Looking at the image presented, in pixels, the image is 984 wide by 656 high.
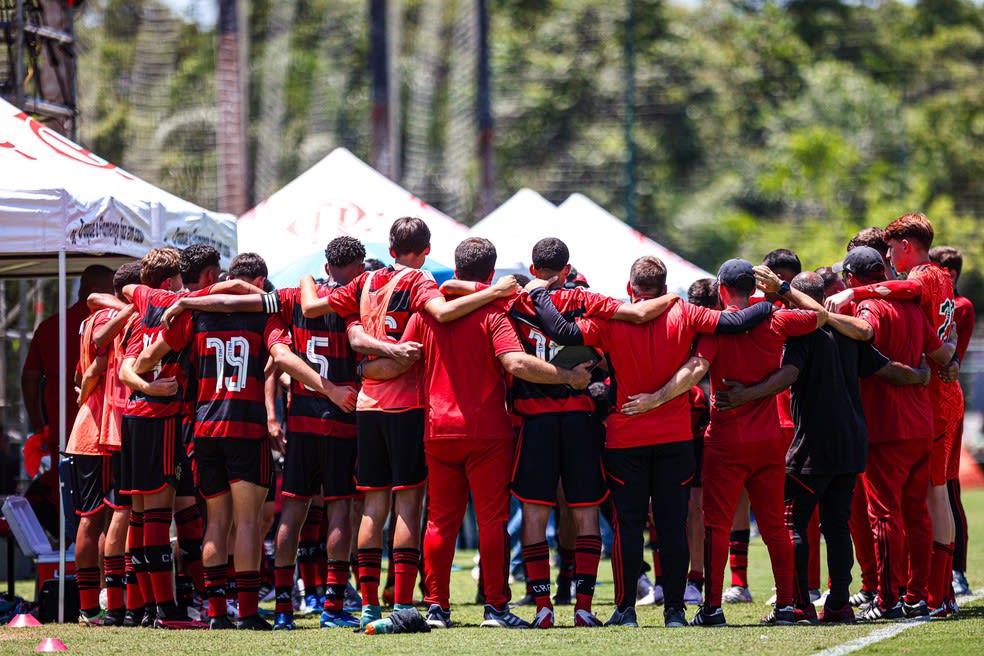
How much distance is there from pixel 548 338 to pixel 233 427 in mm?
1814

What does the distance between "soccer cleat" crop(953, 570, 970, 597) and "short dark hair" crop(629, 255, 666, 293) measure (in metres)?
3.54

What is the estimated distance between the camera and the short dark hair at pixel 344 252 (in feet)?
27.5

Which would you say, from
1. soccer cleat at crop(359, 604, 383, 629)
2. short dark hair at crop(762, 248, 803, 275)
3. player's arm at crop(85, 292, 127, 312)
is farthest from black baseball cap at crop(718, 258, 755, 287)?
player's arm at crop(85, 292, 127, 312)

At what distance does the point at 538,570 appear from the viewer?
790 centimetres

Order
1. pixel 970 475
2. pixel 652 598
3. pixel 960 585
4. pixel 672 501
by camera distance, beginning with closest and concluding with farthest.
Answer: pixel 672 501 < pixel 960 585 < pixel 652 598 < pixel 970 475

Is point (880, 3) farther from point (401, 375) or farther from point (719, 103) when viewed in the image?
point (401, 375)

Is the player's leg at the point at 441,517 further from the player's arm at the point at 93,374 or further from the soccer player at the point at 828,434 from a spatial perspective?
the player's arm at the point at 93,374

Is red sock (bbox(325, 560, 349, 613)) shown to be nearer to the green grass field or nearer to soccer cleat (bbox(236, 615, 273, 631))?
the green grass field

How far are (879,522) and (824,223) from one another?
29831mm

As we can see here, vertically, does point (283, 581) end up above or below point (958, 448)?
below

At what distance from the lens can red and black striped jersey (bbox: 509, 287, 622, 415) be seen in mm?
7816

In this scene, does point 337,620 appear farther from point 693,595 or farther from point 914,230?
point 914,230

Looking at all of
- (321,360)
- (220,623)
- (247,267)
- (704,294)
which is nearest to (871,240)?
(704,294)

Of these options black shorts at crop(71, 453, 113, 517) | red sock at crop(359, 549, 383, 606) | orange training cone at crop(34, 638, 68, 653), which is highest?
black shorts at crop(71, 453, 113, 517)
